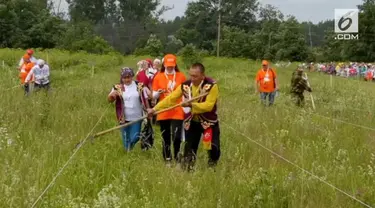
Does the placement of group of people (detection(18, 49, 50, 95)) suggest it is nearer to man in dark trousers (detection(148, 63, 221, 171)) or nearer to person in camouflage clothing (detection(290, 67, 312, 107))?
person in camouflage clothing (detection(290, 67, 312, 107))

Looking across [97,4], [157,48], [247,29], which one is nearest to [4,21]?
[157,48]

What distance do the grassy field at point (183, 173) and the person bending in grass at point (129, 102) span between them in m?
0.24

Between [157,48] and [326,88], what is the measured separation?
38.3 meters

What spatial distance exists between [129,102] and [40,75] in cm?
809

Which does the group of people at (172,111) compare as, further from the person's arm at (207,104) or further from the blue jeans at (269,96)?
the blue jeans at (269,96)

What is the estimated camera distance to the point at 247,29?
326 feet

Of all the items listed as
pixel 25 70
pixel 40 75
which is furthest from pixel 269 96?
pixel 25 70

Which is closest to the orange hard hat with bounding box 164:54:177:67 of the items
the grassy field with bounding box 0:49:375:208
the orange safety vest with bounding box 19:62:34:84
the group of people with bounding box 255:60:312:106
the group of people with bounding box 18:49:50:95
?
the grassy field with bounding box 0:49:375:208

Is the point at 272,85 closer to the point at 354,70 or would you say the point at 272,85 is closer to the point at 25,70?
the point at 25,70

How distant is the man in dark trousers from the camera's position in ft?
23.2

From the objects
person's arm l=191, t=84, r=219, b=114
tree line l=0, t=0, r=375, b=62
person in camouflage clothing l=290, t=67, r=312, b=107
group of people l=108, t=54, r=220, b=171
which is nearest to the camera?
person's arm l=191, t=84, r=219, b=114

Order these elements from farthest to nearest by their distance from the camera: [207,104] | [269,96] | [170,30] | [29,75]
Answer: [170,30]
[269,96]
[29,75]
[207,104]

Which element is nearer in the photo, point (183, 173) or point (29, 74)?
point (183, 173)

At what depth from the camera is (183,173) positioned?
6.25 metres
